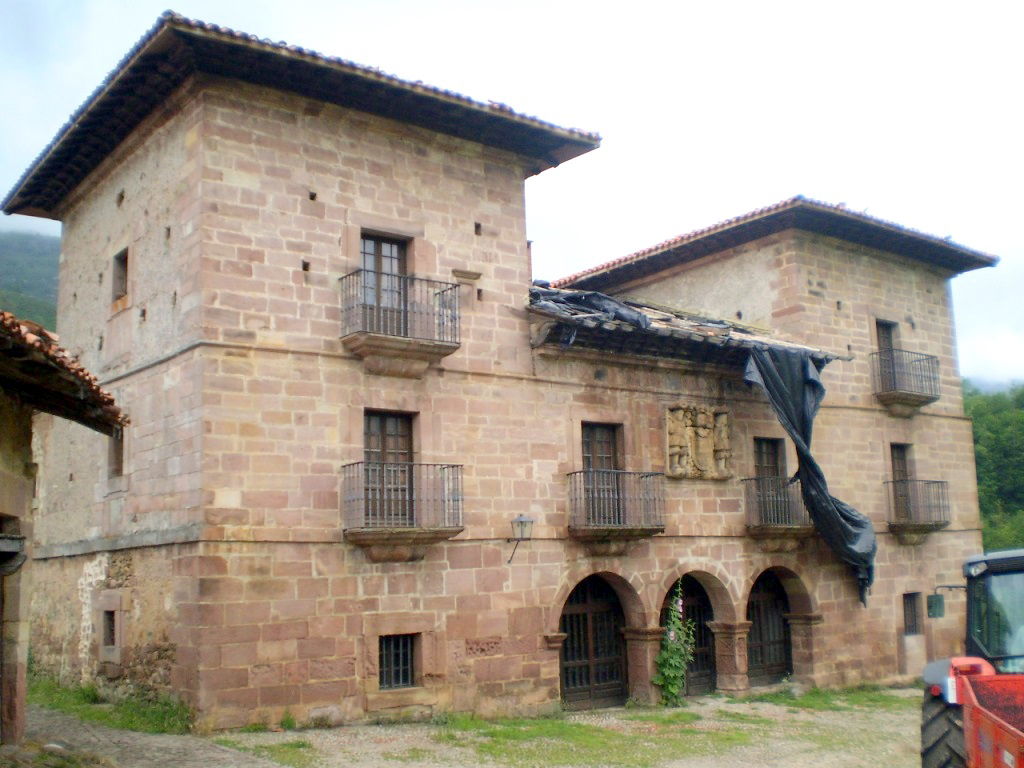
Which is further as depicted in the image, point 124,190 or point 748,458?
point 748,458

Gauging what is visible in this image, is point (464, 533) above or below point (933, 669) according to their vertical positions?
above

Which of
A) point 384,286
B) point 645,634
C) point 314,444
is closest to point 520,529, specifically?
point 645,634

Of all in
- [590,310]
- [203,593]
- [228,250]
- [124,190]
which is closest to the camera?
[203,593]

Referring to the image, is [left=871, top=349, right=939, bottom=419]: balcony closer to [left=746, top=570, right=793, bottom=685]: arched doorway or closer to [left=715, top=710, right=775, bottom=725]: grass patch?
[left=746, top=570, right=793, bottom=685]: arched doorway

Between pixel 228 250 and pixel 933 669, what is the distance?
957cm

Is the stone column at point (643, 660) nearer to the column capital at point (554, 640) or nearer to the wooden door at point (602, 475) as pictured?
the column capital at point (554, 640)

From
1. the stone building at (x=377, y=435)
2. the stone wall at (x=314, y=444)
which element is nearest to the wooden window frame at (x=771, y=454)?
the stone building at (x=377, y=435)

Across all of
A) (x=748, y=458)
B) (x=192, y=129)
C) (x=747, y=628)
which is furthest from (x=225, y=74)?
(x=747, y=628)

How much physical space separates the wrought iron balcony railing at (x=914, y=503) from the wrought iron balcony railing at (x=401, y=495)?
1036cm

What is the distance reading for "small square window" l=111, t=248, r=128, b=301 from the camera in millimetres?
16250

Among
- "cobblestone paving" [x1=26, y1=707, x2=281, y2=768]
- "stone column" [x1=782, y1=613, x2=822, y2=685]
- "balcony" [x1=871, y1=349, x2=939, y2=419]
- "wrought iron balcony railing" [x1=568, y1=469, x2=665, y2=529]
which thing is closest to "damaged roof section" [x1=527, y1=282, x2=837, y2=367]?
"wrought iron balcony railing" [x1=568, y1=469, x2=665, y2=529]

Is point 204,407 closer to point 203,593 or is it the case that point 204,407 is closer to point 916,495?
point 203,593

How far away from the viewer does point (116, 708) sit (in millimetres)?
14164

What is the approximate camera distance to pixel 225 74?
45.5ft
